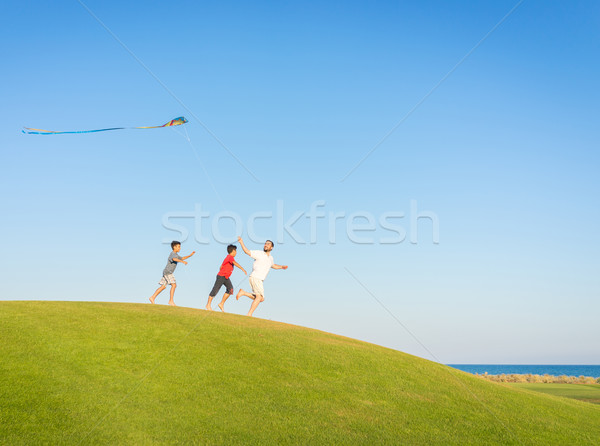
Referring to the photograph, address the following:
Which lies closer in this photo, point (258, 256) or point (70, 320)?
point (70, 320)

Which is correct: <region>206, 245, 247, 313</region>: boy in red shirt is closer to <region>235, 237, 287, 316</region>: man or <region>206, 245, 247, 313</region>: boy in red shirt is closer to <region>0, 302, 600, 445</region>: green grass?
<region>235, 237, 287, 316</region>: man

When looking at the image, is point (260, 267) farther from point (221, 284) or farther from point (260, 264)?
point (221, 284)

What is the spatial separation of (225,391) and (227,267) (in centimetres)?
860

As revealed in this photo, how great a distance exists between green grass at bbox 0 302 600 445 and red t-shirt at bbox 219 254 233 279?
2.50 metres

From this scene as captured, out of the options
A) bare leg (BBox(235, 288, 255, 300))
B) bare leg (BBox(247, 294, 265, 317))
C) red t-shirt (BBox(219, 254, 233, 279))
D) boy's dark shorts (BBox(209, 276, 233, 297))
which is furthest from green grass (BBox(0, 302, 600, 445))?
red t-shirt (BBox(219, 254, 233, 279))

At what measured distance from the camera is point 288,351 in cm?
1662

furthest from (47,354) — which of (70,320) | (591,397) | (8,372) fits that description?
(591,397)

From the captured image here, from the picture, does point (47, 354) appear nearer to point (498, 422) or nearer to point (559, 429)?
point (498, 422)

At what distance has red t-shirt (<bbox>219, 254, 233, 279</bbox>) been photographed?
20750mm

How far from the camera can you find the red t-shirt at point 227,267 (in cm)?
2075

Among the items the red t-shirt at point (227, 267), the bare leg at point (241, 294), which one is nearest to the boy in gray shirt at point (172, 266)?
the red t-shirt at point (227, 267)

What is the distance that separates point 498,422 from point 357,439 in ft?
16.2

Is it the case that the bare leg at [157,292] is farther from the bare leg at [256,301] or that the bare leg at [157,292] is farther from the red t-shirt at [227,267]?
the bare leg at [256,301]

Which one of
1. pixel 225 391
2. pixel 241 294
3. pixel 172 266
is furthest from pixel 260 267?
pixel 225 391
